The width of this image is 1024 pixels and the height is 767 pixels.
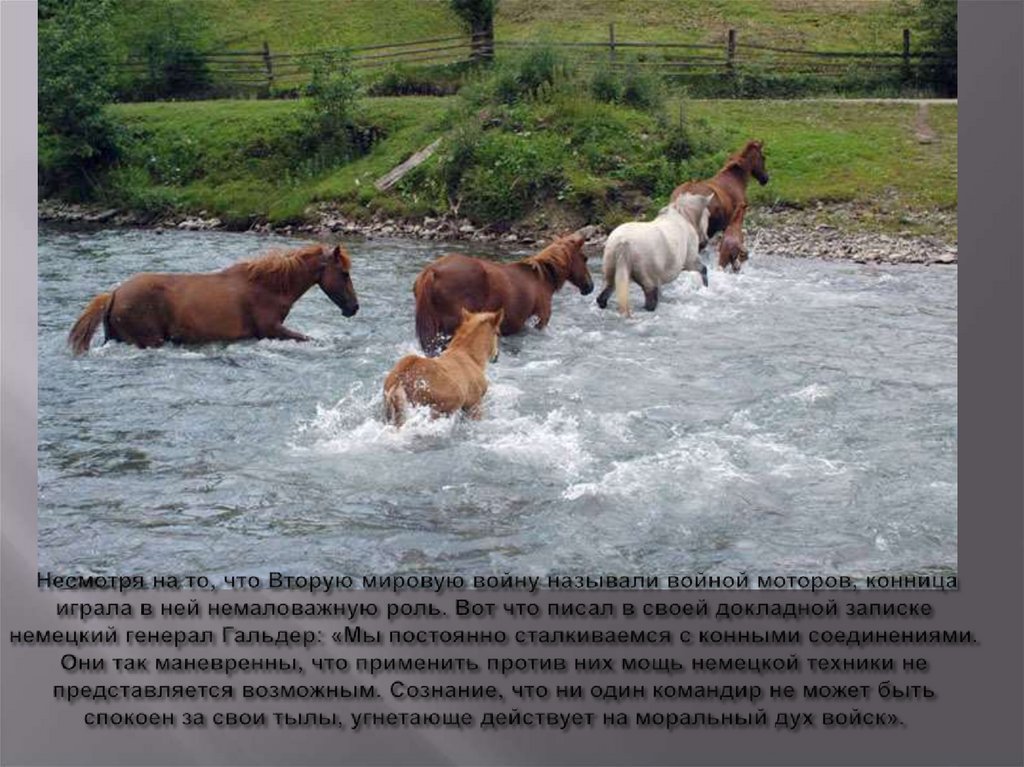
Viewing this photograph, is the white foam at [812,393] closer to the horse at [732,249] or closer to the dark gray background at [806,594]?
the dark gray background at [806,594]

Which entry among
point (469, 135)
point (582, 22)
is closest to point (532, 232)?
point (469, 135)

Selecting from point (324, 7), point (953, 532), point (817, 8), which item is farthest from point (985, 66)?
point (324, 7)

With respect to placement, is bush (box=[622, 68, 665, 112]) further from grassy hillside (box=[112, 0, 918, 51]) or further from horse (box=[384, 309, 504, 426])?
horse (box=[384, 309, 504, 426])

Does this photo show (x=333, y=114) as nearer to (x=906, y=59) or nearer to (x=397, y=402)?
(x=906, y=59)

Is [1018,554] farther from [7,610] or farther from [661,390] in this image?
[7,610]

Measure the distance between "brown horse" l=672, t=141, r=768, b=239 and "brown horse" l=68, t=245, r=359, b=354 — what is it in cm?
602

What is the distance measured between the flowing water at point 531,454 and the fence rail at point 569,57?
48.9 ft

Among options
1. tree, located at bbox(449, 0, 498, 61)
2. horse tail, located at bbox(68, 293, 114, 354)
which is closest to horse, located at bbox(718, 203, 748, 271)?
horse tail, located at bbox(68, 293, 114, 354)

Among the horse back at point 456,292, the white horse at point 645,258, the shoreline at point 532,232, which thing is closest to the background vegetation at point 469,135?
the shoreline at point 532,232

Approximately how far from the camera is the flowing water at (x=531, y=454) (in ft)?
26.5

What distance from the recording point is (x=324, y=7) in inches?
1275

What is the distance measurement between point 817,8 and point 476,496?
2455 centimetres

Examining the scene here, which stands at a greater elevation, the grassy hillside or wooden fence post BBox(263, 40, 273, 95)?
the grassy hillside

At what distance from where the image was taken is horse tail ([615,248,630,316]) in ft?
49.9
